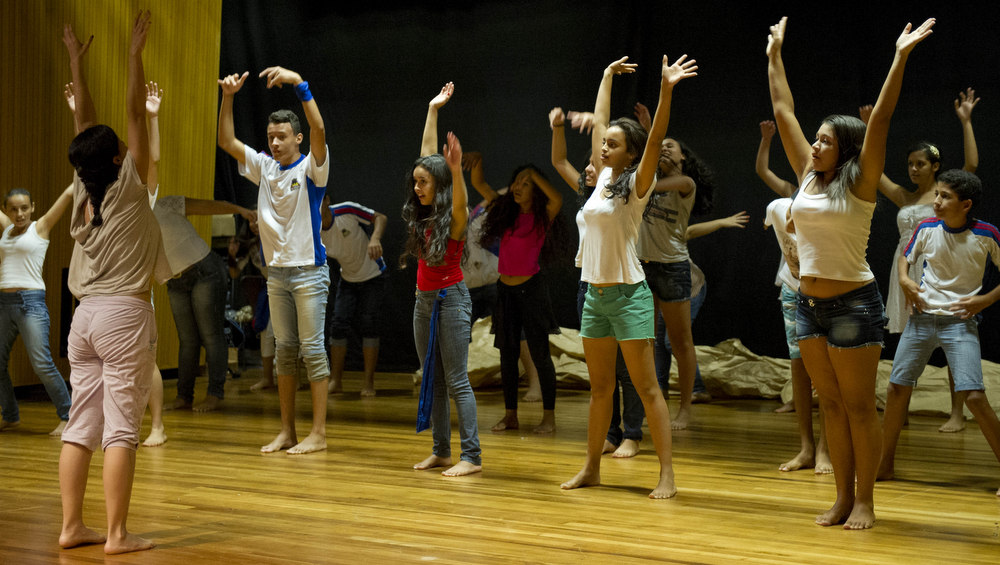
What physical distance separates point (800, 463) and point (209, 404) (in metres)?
3.81

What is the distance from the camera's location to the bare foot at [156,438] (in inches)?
189

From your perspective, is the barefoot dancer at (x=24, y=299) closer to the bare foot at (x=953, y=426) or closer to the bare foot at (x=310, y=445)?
the bare foot at (x=310, y=445)

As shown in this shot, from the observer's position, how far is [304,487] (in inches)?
150

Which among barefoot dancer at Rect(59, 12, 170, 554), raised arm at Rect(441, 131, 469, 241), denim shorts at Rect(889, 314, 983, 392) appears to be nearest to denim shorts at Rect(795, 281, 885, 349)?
denim shorts at Rect(889, 314, 983, 392)

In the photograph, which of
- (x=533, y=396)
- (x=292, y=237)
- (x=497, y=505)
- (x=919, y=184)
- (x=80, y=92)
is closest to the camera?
(x=80, y=92)

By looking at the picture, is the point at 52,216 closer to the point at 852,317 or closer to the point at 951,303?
the point at 852,317

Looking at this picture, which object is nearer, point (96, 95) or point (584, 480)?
point (584, 480)

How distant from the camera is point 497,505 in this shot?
3516mm

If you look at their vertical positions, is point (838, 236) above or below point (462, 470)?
above

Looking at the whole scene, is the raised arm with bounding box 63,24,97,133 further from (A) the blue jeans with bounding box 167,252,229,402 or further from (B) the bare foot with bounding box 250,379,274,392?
(B) the bare foot with bounding box 250,379,274,392

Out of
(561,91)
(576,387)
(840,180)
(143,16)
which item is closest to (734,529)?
(840,180)

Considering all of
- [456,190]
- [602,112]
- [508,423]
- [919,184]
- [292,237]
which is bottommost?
[508,423]

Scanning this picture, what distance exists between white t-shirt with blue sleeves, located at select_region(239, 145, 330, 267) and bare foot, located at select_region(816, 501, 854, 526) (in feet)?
8.42

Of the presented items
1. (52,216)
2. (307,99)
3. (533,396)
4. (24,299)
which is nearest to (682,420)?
(533,396)
